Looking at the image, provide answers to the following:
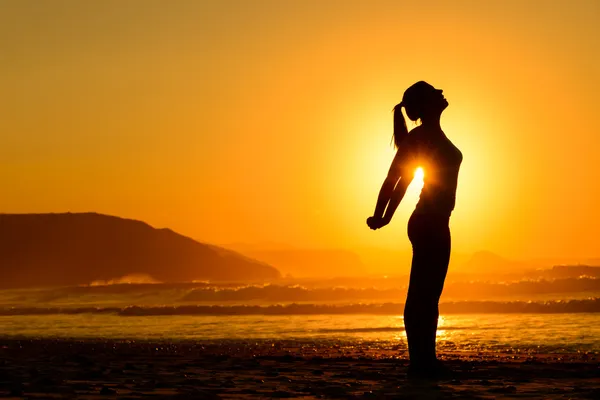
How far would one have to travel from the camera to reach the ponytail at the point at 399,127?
31.2 ft

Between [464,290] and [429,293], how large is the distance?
1200 inches

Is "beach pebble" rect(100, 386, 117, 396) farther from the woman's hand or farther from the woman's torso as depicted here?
the woman's torso

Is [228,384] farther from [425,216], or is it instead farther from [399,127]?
[399,127]

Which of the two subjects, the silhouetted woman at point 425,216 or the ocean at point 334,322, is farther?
the ocean at point 334,322

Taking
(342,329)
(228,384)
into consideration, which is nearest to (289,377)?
(228,384)

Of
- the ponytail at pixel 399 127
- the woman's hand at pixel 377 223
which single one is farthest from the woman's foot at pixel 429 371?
the ponytail at pixel 399 127

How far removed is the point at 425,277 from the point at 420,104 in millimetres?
1792

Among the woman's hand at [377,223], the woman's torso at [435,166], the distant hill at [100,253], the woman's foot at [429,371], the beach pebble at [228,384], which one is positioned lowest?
the beach pebble at [228,384]

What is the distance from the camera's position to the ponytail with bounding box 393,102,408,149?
9.51 m

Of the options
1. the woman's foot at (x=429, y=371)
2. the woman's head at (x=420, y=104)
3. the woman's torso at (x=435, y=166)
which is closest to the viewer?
the woman's foot at (x=429, y=371)

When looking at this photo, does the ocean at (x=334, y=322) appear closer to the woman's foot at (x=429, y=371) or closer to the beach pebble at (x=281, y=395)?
the woman's foot at (x=429, y=371)

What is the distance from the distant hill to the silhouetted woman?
8422 cm

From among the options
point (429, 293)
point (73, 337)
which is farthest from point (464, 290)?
point (429, 293)

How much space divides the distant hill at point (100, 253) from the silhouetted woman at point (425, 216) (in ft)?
276
